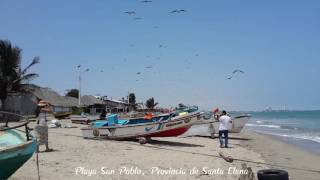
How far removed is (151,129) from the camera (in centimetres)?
1873

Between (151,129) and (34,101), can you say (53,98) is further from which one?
(151,129)

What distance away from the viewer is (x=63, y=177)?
9.70 meters

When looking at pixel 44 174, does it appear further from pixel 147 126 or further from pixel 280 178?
pixel 147 126

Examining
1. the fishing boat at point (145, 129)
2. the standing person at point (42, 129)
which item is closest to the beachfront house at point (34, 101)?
the fishing boat at point (145, 129)

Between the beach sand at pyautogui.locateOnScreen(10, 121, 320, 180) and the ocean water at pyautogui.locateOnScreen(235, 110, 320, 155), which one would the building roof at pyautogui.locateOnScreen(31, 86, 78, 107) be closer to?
the ocean water at pyautogui.locateOnScreen(235, 110, 320, 155)

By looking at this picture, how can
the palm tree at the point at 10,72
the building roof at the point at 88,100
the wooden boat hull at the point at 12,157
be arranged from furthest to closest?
the building roof at the point at 88,100, the palm tree at the point at 10,72, the wooden boat hull at the point at 12,157

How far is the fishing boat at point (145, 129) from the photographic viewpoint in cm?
1872

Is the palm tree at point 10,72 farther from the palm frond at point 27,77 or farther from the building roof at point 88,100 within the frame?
the building roof at point 88,100

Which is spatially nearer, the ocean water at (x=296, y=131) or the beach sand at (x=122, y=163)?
the beach sand at (x=122, y=163)

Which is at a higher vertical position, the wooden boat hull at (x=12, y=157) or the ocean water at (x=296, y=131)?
the wooden boat hull at (x=12, y=157)

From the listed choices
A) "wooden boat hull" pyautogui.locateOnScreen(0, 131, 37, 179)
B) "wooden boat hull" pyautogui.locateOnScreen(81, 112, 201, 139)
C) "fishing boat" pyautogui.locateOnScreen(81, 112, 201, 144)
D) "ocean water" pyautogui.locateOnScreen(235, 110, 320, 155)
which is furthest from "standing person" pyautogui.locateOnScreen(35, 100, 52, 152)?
"ocean water" pyautogui.locateOnScreen(235, 110, 320, 155)

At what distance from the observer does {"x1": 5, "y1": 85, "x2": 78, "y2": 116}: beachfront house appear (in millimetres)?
51888

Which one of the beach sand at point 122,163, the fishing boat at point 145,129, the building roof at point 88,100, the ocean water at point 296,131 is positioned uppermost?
the building roof at point 88,100

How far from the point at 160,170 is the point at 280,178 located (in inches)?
138
